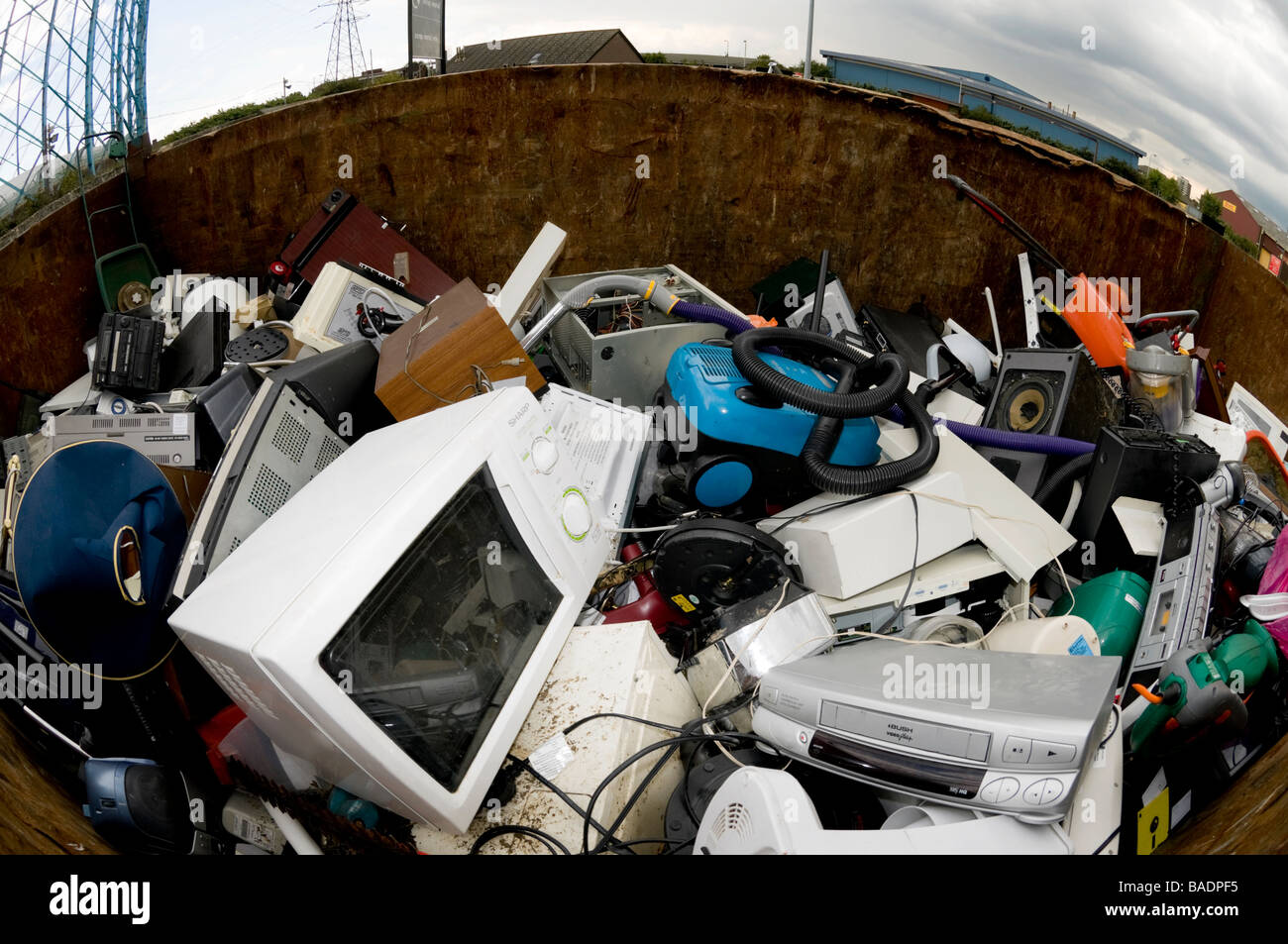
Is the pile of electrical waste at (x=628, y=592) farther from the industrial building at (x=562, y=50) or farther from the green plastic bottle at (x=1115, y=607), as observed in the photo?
the industrial building at (x=562, y=50)

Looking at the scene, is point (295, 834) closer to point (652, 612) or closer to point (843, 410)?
point (652, 612)

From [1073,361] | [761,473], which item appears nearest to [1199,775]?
[761,473]

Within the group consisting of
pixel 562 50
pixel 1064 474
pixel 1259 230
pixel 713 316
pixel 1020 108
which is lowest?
pixel 1064 474

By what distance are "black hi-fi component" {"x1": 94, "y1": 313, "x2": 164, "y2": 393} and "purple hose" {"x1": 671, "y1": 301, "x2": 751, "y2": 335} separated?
5.93 feet

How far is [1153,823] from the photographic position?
1.54m

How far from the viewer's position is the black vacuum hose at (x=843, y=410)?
6.75ft

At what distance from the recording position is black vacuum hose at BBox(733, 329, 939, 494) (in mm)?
2057

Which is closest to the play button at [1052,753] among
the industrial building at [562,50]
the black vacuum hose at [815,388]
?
the black vacuum hose at [815,388]

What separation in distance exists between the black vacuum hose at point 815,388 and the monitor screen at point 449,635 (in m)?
0.86

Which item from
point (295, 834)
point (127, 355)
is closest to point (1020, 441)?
point (295, 834)

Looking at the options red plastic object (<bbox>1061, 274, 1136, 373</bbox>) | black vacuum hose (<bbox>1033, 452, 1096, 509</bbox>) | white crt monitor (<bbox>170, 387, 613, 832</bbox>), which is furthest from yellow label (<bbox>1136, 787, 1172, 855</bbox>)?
red plastic object (<bbox>1061, 274, 1136, 373</bbox>)

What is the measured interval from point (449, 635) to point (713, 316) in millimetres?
1557
